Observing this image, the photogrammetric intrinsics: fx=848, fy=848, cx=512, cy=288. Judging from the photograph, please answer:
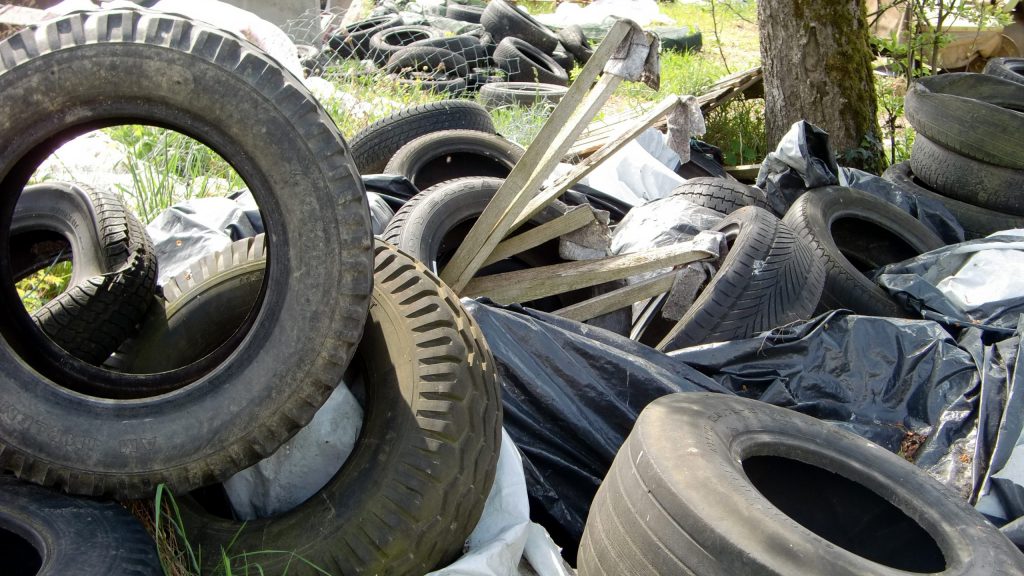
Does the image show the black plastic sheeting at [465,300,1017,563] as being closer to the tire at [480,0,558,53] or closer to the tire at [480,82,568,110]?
the tire at [480,82,568,110]

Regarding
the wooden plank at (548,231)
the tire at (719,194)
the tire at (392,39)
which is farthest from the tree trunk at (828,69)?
the tire at (392,39)

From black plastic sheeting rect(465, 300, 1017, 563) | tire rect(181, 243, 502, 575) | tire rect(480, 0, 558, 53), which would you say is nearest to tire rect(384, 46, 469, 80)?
tire rect(480, 0, 558, 53)

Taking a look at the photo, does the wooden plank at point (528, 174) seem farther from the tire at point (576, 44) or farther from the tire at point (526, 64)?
the tire at point (576, 44)

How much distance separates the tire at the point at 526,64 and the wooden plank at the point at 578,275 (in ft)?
15.8

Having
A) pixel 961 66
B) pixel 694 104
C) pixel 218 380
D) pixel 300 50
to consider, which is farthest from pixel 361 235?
pixel 961 66

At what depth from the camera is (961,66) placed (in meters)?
8.38

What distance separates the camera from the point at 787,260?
315 cm

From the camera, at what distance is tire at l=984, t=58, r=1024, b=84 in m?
5.18

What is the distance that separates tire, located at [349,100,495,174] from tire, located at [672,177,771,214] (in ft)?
4.25

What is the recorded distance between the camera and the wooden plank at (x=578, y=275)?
130 inches

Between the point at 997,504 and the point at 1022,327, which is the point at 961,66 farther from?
the point at 997,504

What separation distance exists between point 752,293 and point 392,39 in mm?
6208

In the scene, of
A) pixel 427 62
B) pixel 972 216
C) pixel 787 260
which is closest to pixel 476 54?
pixel 427 62

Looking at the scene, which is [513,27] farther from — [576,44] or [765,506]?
[765,506]
